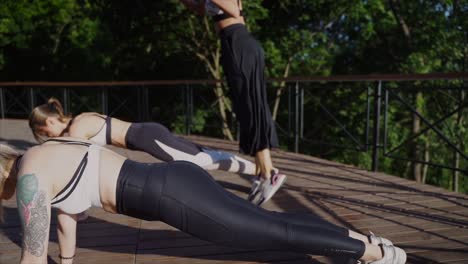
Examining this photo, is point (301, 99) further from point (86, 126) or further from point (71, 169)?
point (71, 169)

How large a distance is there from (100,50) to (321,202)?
14.0 m

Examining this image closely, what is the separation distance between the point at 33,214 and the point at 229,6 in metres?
1.82

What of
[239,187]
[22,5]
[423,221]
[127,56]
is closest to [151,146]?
[239,187]

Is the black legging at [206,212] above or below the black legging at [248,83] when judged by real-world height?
below

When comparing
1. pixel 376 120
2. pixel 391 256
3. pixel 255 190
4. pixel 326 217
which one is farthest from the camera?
pixel 376 120

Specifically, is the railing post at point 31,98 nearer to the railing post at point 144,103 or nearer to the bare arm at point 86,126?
the railing post at point 144,103

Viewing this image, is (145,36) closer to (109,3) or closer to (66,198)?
(109,3)

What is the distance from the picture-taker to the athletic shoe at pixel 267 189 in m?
3.00

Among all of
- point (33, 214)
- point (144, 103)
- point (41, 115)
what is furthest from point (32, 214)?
point (144, 103)

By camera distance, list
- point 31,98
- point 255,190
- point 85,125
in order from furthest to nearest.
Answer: point 31,98 → point 255,190 → point 85,125

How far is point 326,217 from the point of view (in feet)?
9.14

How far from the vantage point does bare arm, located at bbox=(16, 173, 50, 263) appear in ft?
5.04

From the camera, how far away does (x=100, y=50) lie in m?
15.5

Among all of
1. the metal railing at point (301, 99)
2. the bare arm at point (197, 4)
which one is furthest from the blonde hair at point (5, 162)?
the metal railing at point (301, 99)
